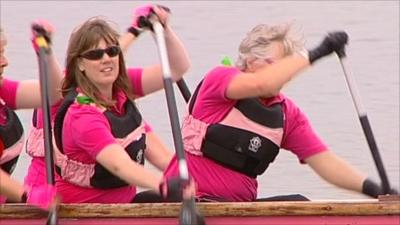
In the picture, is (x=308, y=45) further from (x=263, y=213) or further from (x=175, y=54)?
(x=263, y=213)

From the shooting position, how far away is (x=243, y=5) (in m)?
9.69

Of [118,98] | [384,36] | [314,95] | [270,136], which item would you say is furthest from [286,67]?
[384,36]

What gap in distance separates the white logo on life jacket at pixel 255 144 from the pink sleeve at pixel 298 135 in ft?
0.46

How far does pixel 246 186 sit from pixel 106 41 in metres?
0.65

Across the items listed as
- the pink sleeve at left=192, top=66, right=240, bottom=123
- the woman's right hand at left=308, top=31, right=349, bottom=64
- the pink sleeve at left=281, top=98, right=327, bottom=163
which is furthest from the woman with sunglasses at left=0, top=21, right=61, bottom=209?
the woman's right hand at left=308, top=31, right=349, bottom=64

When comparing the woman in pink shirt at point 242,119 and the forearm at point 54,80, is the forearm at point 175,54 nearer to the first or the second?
the woman in pink shirt at point 242,119

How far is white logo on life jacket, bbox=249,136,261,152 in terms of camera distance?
454 cm

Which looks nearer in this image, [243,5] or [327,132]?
[327,132]

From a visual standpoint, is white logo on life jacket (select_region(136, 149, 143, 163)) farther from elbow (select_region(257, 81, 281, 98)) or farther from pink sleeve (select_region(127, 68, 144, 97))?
elbow (select_region(257, 81, 281, 98))

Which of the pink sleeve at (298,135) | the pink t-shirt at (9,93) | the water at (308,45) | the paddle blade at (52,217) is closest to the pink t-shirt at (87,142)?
the paddle blade at (52,217)

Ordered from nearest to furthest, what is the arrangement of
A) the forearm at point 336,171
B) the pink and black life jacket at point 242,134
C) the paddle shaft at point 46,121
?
the paddle shaft at point 46,121, the pink and black life jacket at point 242,134, the forearm at point 336,171

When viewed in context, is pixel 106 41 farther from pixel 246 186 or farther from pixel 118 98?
pixel 246 186

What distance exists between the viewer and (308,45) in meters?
8.60

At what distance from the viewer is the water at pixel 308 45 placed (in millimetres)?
7371
